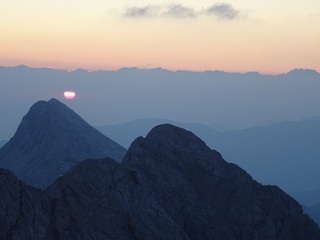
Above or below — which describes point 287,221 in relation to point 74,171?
below

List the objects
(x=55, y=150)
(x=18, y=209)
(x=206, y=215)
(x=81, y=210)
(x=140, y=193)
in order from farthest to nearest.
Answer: (x=55, y=150), (x=206, y=215), (x=140, y=193), (x=81, y=210), (x=18, y=209)

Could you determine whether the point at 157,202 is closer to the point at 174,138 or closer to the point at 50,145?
the point at 174,138

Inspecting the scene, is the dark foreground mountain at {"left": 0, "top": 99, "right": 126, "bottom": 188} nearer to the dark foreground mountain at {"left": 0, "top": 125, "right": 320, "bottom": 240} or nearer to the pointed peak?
the pointed peak

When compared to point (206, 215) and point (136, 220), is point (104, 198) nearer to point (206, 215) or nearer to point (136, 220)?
point (136, 220)

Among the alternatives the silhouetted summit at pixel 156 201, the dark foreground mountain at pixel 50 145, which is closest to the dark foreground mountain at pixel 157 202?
the silhouetted summit at pixel 156 201

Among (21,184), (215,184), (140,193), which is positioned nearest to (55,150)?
(215,184)

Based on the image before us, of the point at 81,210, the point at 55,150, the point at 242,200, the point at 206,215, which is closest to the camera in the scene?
the point at 81,210

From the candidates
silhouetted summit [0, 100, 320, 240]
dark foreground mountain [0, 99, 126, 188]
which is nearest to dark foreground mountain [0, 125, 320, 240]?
silhouetted summit [0, 100, 320, 240]
